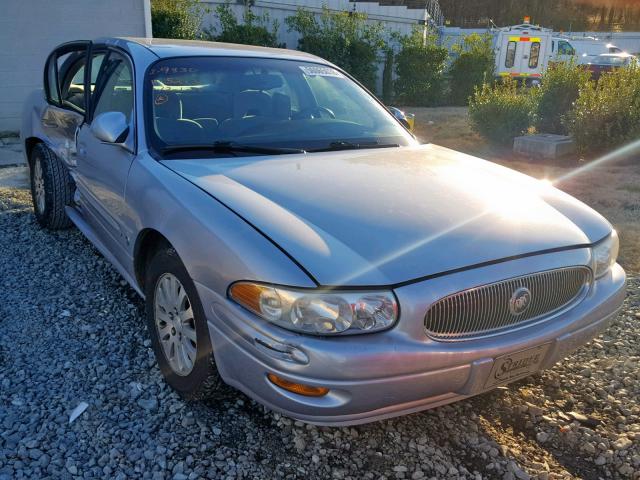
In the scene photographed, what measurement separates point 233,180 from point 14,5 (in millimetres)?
8680

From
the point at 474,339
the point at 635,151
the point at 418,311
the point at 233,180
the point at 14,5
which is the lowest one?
the point at 635,151

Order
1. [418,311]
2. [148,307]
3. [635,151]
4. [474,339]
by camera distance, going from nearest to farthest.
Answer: [418,311] < [474,339] < [148,307] < [635,151]

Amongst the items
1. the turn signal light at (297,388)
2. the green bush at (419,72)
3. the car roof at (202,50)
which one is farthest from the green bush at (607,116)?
the green bush at (419,72)

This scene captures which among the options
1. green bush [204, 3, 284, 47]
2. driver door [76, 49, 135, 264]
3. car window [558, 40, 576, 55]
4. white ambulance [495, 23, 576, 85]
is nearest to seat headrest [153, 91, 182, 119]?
driver door [76, 49, 135, 264]

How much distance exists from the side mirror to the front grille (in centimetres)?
199

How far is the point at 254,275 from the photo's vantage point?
2174 millimetres

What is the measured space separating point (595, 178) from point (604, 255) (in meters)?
5.47

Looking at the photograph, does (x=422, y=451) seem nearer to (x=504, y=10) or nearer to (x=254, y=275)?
(x=254, y=275)

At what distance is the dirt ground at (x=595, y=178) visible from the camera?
5.57m

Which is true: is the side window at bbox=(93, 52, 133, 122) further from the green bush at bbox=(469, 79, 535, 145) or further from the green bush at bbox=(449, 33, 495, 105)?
the green bush at bbox=(449, 33, 495, 105)

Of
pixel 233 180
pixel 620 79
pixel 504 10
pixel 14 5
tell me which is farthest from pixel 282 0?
pixel 504 10

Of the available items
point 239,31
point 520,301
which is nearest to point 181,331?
point 520,301

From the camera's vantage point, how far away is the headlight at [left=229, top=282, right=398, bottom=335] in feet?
6.91

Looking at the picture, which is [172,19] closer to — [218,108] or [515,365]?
[218,108]
